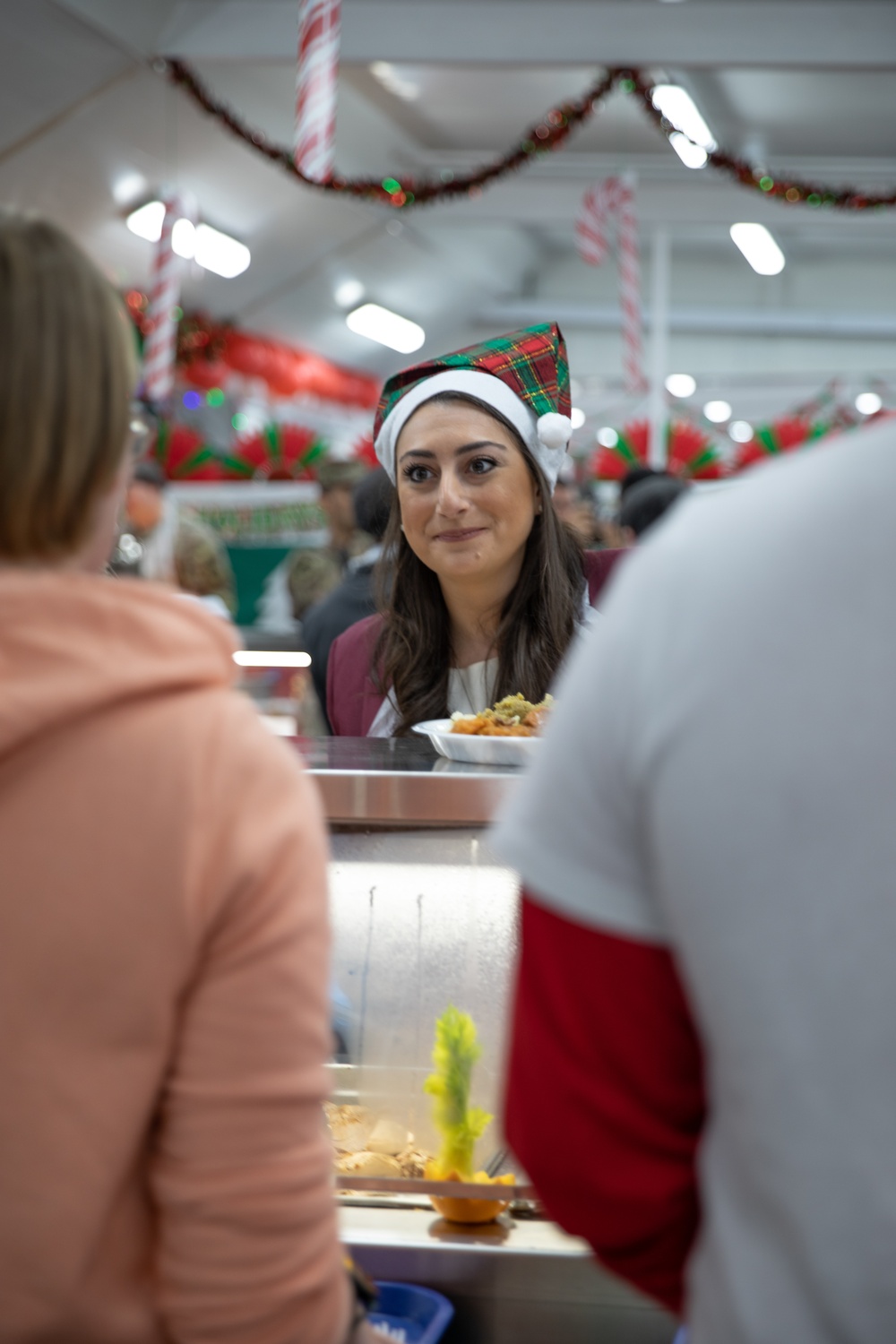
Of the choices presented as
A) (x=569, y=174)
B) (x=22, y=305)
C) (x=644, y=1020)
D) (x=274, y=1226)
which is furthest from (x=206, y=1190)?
(x=569, y=174)

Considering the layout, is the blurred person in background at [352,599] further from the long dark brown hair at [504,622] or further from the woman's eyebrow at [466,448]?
the woman's eyebrow at [466,448]

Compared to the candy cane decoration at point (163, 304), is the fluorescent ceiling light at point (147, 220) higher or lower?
higher

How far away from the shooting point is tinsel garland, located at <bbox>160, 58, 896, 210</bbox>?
7906 millimetres

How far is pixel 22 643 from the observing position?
0.90 m

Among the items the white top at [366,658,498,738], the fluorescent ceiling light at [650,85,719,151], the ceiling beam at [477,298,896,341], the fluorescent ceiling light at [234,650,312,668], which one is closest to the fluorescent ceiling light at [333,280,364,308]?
the ceiling beam at [477,298,896,341]

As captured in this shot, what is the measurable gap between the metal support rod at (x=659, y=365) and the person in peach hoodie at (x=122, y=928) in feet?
26.2

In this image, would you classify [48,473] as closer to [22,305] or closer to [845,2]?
[22,305]

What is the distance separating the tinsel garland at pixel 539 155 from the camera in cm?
791

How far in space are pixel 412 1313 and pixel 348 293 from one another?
47.8 ft

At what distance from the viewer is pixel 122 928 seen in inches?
35.3

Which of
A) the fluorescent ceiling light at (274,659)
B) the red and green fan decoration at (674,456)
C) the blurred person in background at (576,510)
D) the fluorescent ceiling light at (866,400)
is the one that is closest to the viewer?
the fluorescent ceiling light at (274,659)

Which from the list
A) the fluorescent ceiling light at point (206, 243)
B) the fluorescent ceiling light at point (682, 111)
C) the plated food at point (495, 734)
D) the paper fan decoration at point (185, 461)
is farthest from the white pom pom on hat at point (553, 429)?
the fluorescent ceiling light at point (206, 243)

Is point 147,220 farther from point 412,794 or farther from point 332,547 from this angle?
point 412,794

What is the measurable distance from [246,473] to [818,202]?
428cm
